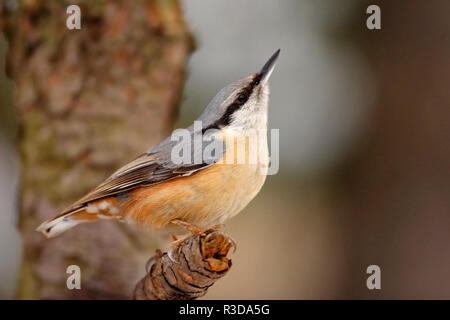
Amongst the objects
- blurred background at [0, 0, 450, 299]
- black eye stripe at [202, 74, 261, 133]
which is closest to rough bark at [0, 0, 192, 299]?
blurred background at [0, 0, 450, 299]

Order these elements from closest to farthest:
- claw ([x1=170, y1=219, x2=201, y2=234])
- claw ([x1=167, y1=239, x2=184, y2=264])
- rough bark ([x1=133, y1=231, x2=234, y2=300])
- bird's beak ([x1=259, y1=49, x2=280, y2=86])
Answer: rough bark ([x1=133, y1=231, x2=234, y2=300]) → claw ([x1=167, y1=239, x2=184, y2=264]) → claw ([x1=170, y1=219, x2=201, y2=234]) → bird's beak ([x1=259, y1=49, x2=280, y2=86])

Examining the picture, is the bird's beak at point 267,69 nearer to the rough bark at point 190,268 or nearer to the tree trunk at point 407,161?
the rough bark at point 190,268

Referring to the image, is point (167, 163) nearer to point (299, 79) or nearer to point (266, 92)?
point (266, 92)

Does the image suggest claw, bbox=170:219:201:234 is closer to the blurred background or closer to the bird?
the bird

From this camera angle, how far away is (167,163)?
2725mm

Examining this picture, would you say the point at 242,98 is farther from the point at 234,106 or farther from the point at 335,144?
the point at 335,144

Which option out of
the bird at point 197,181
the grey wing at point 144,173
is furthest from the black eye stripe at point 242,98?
the grey wing at point 144,173

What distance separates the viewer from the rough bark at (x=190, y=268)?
212cm

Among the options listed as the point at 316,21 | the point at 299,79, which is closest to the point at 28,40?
the point at 299,79

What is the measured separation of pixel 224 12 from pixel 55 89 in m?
1.30

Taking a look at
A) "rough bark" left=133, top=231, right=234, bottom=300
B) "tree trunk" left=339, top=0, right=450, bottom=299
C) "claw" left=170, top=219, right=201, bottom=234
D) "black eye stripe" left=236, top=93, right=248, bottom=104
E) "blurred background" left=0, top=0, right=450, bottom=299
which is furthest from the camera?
"tree trunk" left=339, top=0, right=450, bottom=299

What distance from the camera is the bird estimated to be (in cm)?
250

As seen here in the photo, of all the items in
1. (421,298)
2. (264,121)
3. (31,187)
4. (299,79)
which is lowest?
(421,298)

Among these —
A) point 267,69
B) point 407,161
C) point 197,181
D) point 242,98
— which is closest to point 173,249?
point 197,181
